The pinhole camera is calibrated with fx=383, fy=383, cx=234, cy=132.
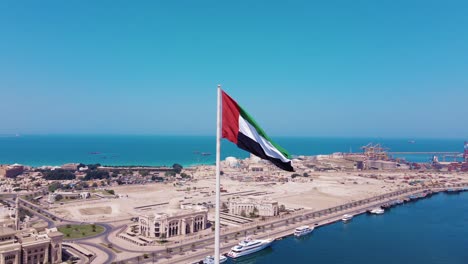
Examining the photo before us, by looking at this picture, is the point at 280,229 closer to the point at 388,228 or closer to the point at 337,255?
the point at 337,255

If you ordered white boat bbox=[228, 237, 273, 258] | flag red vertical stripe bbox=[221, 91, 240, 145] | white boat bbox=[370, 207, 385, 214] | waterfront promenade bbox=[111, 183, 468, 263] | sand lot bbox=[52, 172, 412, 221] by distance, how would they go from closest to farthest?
flag red vertical stripe bbox=[221, 91, 240, 145] < waterfront promenade bbox=[111, 183, 468, 263] < white boat bbox=[228, 237, 273, 258] < sand lot bbox=[52, 172, 412, 221] < white boat bbox=[370, 207, 385, 214]

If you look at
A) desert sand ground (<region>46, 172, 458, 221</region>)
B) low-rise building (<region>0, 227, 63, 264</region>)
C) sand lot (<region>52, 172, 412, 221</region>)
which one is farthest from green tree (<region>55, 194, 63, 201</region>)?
low-rise building (<region>0, 227, 63, 264</region>)

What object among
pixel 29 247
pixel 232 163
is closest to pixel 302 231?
pixel 29 247

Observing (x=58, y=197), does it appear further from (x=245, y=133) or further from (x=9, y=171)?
(x=245, y=133)

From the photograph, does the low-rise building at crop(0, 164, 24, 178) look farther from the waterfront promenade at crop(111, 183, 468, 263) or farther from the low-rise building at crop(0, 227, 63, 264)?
the waterfront promenade at crop(111, 183, 468, 263)

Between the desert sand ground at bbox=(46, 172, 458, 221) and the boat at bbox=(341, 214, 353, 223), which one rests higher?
the desert sand ground at bbox=(46, 172, 458, 221)

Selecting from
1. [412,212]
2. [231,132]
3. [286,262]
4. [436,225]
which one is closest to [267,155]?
[231,132]

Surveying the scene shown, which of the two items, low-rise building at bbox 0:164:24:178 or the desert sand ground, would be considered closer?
the desert sand ground

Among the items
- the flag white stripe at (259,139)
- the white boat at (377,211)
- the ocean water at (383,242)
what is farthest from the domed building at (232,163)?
the flag white stripe at (259,139)
